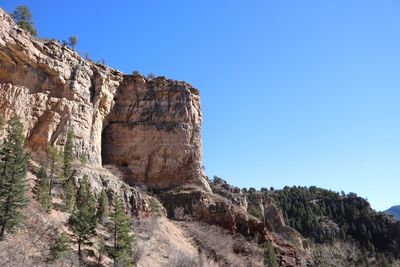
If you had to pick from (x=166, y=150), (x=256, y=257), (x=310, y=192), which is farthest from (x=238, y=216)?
(x=310, y=192)

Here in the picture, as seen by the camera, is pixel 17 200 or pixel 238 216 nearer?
pixel 17 200

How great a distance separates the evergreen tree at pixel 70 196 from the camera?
38750 mm

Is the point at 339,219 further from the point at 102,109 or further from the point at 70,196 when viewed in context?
the point at 70,196

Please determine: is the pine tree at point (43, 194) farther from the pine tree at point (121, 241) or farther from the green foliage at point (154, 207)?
the green foliage at point (154, 207)

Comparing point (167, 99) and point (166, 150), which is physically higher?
point (167, 99)

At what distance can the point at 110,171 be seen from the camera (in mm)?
57188

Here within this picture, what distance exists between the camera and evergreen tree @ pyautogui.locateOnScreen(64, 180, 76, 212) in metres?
38.8

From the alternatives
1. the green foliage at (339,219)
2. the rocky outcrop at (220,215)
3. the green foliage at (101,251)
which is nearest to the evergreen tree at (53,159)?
the green foliage at (101,251)

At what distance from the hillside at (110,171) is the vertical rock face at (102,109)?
147 mm

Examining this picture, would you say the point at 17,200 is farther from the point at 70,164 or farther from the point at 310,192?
the point at 310,192

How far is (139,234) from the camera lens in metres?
43.6

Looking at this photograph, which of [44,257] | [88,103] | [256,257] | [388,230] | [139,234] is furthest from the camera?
[388,230]

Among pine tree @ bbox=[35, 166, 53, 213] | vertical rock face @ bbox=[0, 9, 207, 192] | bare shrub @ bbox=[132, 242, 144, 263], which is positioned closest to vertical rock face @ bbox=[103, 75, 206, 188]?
vertical rock face @ bbox=[0, 9, 207, 192]

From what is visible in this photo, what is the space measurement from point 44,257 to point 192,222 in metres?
27.0
